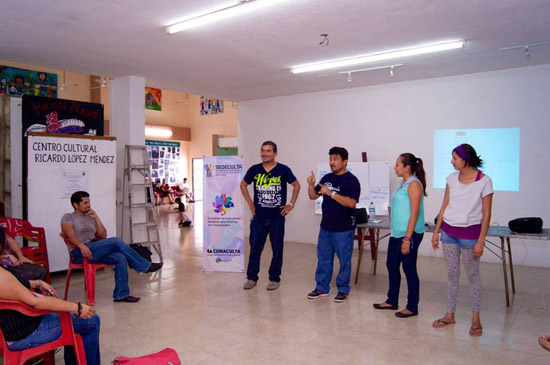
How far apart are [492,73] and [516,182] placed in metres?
1.69

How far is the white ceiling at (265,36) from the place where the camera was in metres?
4.16

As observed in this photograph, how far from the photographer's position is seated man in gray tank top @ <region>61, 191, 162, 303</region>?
14.8 feet

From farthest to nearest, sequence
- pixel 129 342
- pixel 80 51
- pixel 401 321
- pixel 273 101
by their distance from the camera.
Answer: pixel 273 101, pixel 80 51, pixel 401 321, pixel 129 342

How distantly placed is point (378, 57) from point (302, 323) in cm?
375

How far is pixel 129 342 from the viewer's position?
356cm

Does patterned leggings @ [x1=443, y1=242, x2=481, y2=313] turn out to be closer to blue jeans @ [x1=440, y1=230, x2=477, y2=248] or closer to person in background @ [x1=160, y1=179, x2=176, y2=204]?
blue jeans @ [x1=440, y1=230, x2=477, y2=248]

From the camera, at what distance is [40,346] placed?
242cm

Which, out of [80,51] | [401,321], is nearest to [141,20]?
[80,51]

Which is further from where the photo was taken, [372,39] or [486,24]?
[372,39]

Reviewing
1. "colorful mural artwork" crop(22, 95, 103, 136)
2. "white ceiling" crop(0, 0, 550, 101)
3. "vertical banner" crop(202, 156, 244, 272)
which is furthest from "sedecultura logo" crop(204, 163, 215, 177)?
"colorful mural artwork" crop(22, 95, 103, 136)

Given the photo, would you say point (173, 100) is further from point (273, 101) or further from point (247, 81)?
point (247, 81)

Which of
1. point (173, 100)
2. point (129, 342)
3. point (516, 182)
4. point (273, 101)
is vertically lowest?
point (129, 342)

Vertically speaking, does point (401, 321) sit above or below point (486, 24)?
below

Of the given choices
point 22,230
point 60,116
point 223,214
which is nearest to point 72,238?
point 22,230
